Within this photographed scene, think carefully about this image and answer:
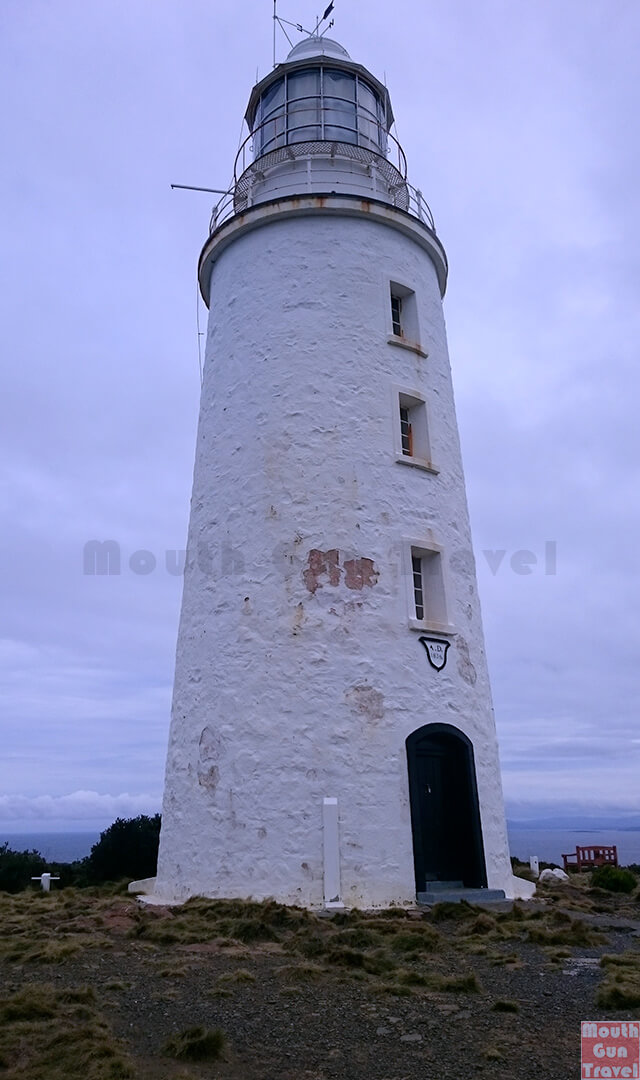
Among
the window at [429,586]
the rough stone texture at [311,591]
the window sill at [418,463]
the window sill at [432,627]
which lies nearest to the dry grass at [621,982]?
the rough stone texture at [311,591]

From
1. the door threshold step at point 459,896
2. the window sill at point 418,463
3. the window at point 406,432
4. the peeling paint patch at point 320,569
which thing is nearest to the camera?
the door threshold step at point 459,896

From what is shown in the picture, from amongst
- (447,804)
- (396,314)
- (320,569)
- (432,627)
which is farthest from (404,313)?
(447,804)

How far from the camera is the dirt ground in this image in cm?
575

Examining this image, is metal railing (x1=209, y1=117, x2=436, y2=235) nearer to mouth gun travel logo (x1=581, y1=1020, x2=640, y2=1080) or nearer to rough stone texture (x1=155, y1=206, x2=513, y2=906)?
rough stone texture (x1=155, y1=206, x2=513, y2=906)

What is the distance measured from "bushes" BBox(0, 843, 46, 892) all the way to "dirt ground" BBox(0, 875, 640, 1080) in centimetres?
674

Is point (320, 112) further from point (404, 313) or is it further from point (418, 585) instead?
point (418, 585)

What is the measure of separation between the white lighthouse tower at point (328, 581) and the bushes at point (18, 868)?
5.66 meters

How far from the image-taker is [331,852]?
12266 mm

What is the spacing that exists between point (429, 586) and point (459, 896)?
4.84 metres

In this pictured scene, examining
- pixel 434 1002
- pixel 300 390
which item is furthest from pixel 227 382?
pixel 434 1002

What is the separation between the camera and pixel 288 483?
47.2 ft

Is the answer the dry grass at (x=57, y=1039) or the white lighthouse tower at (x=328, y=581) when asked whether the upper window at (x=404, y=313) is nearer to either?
the white lighthouse tower at (x=328, y=581)

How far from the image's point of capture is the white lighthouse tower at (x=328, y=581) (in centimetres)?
1274

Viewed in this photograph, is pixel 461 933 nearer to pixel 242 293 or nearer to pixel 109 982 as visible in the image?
pixel 109 982
